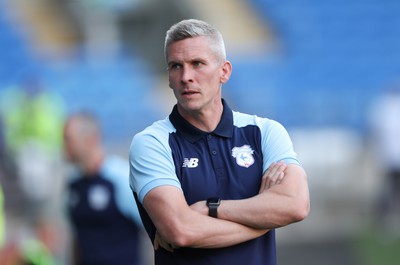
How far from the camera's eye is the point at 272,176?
413 cm

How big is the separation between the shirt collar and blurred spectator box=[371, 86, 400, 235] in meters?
10.1

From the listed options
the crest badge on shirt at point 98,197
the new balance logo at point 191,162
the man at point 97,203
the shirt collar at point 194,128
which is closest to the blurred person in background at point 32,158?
the man at point 97,203

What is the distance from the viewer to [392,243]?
41.8 ft

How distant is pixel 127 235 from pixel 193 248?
9.34 ft

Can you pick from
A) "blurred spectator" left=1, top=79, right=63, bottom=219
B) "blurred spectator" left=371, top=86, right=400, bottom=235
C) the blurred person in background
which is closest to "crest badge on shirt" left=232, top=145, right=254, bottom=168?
the blurred person in background

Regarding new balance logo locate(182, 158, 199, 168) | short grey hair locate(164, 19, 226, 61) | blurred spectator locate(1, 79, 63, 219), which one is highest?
blurred spectator locate(1, 79, 63, 219)

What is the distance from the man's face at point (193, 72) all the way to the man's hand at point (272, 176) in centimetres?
41

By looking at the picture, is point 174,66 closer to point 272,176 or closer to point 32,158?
point 272,176

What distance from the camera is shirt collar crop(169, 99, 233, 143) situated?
4.22 metres

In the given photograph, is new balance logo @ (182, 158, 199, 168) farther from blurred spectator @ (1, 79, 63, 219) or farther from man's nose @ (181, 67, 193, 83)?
blurred spectator @ (1, 79, 63, 219)

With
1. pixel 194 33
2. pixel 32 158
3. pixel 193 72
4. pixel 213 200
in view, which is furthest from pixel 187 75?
pixel 32 158

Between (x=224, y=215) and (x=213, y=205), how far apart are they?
0.07m

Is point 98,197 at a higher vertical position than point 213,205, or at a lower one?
higher

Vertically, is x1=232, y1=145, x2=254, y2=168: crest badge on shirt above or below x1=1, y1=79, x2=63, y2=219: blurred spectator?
below
